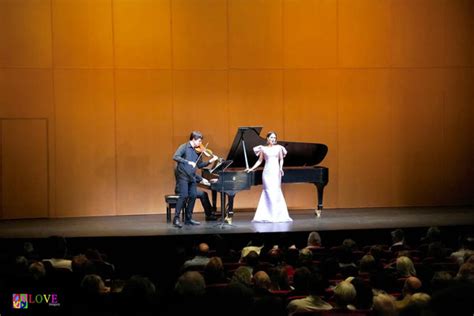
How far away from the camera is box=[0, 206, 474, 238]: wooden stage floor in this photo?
9641 millimetres

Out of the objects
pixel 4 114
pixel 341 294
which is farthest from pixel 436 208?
pixel 341 294

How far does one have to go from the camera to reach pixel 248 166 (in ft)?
35.7

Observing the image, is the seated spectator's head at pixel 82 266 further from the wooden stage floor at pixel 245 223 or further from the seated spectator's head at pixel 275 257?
the wooden stage floor at pixel 245 223

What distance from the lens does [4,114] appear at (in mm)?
11867

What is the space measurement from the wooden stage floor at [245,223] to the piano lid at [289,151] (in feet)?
2.83

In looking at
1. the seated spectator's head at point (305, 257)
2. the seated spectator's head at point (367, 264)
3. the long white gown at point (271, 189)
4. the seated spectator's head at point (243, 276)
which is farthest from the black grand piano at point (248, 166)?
the seated spectator's head at point (243, 276)

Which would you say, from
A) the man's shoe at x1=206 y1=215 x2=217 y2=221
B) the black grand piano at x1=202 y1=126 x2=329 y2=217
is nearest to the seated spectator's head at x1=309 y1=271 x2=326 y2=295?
the black grand piano at x1=202 y1=126 x2=329 y2=217

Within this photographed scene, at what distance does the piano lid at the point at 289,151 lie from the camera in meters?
10.8

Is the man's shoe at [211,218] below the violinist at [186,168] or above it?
below

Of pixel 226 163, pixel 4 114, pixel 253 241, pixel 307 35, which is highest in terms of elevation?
pixel 307 35

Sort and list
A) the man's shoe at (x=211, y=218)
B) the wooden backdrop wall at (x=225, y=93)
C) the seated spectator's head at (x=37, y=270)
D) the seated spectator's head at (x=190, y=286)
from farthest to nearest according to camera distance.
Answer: the wooden backdrop wall at (x=225, y=93)
the man's shoe at (x=211, y=218)
the seated spectator's head at (x=37, y=270)
the seated spectator's head at (x=190, y=286)

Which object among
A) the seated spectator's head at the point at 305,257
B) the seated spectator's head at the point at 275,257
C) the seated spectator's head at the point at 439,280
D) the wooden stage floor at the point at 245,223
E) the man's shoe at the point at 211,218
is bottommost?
the wooden stage floor at the point at 245,223

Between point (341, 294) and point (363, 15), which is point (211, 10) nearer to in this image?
point (363, 15)

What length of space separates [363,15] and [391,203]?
3.31 m
